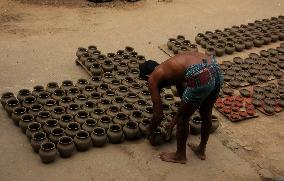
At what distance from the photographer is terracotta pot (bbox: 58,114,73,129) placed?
6.51m

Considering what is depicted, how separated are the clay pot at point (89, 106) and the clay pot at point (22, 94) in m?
1.03

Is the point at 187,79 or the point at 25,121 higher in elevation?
the point at 187,79

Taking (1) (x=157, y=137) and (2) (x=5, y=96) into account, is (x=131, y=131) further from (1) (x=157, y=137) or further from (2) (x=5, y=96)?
(2) (x=5, y=96)

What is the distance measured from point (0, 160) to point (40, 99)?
1.43m

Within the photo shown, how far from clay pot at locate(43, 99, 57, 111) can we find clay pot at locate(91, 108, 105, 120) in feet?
2.25

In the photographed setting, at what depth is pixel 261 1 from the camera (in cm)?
1363

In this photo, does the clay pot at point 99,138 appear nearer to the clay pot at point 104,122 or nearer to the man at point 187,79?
the clay pot at point 104,122

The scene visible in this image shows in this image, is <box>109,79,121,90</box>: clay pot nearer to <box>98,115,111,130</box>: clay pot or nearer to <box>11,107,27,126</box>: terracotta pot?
<box>98,115,111,130</box>: clay pot

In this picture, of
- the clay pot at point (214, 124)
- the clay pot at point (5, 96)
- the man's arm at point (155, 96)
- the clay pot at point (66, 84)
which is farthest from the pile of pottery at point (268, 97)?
the clay pot at point (5, 96)

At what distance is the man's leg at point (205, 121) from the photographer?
5.73 m

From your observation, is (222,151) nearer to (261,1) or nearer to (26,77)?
(26,77)

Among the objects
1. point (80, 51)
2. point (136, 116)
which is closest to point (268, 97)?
point (136, 116)

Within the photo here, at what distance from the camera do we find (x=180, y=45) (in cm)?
962

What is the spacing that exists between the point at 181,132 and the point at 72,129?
5.68 feet
